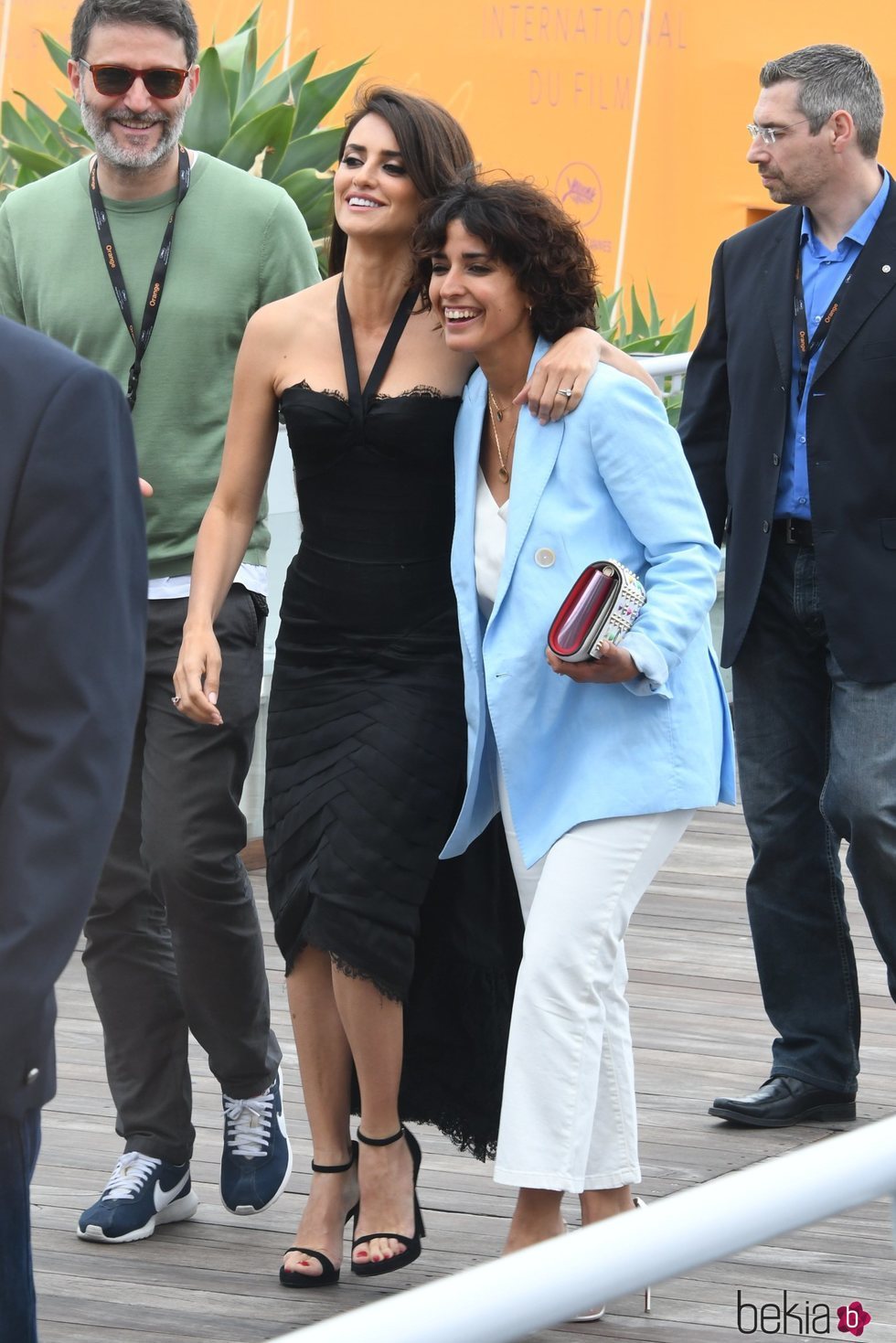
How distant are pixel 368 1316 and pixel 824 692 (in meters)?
3.23

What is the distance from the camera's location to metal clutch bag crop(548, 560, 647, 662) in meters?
2.91

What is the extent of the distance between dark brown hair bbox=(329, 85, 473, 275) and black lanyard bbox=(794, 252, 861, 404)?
36.3 inches

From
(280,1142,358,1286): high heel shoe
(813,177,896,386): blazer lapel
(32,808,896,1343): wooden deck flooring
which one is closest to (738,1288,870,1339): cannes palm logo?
(32,808,896,1343): wooden deck flooring

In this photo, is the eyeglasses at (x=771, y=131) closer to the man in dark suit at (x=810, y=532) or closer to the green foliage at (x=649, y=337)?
the man in dark suit at (x=810, y=532)

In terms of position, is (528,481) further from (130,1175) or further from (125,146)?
(130,1175)

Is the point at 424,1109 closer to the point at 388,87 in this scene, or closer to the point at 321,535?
the point at 321,535

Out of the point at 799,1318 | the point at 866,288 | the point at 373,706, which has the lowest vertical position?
the point at 799,1318

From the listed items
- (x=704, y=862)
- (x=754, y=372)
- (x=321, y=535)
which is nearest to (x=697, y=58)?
(x=704, y=862)

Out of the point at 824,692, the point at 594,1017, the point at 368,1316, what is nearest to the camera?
the point at 368,1316

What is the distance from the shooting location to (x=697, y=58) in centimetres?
1188

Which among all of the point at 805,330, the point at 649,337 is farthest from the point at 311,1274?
the point at 649,337

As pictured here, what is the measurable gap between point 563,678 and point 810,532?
1040 millimetres

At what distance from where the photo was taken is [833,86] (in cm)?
392

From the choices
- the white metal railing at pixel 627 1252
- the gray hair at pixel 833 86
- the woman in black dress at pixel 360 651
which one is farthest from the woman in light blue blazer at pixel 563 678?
the white metal railing at pixel 627 1252
